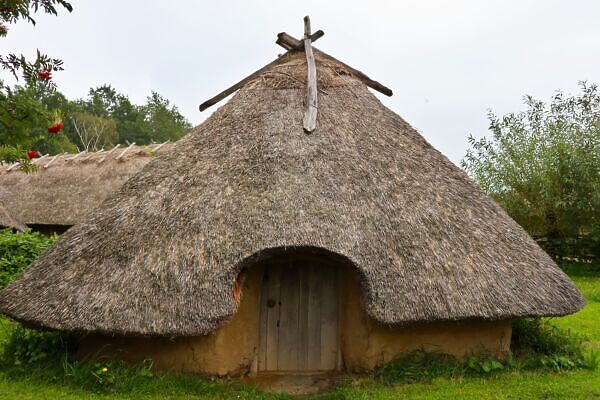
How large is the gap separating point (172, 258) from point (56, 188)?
49.8 feet

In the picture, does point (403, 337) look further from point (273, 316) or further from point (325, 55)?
point (325, 55)

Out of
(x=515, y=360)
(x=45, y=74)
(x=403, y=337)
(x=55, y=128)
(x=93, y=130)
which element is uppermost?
(x=93, y=130)

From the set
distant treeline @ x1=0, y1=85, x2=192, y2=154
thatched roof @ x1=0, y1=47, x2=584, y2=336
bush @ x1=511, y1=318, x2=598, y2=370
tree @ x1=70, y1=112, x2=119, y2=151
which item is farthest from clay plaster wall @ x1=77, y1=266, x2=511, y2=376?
tree @ x1=70, y1=112, x2=119, y2=151

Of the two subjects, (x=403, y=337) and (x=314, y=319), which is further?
(x=314, y=319)

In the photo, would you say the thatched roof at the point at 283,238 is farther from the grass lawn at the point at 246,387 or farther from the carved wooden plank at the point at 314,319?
the carved wooden plank at the point at 314,319

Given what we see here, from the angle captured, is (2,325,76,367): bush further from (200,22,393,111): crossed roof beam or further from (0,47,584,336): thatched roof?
(200,22,393,111): crossed roof beam

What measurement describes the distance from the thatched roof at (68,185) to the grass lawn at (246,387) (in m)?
12.9

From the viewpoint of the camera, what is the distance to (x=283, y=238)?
21.3 feet


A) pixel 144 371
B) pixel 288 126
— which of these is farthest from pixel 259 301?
pixel 288 126

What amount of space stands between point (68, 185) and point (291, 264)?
48.7ft

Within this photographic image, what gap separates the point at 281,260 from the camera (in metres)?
7.43

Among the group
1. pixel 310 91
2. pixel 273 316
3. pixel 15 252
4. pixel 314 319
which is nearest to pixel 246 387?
pixel 273 316

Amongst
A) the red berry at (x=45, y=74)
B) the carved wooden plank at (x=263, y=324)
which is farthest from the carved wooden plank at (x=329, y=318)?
the red berry at (x=45, y=74)

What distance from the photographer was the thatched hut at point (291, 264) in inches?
250
